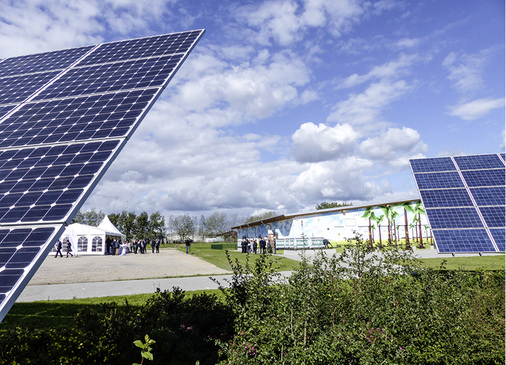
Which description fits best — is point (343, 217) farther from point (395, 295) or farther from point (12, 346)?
point (12, 346)

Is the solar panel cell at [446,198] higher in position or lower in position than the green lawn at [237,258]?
higher

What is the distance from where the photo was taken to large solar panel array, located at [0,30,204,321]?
3951 millimetres

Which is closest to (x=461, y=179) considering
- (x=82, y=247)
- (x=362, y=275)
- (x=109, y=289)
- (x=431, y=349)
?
(x=362, y=275)

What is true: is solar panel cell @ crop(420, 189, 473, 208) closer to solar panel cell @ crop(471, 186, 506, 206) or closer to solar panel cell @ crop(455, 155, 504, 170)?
solar panel cell @ crop(471, 186, 506, 206)

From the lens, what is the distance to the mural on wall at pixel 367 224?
3844 cm

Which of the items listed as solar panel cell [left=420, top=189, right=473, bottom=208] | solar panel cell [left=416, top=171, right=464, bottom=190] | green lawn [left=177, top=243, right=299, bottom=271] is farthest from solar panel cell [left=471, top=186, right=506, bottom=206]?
green lawn [left=177, top=243, right=299, bottom=271]

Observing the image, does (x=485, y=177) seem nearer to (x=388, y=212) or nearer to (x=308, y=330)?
(x=308, y=330)

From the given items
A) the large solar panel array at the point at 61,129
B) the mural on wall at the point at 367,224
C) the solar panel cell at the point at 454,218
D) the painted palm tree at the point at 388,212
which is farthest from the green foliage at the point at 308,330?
the painted palm tree at the point at 388,212

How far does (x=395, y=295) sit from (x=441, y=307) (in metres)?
1.08

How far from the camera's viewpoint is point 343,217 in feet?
131

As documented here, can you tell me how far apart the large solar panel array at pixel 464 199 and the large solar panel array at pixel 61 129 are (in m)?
10.2

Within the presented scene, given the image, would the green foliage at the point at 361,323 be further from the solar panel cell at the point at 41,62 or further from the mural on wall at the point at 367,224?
the mural on wall at the point at 367,224

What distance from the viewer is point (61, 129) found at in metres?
6.68

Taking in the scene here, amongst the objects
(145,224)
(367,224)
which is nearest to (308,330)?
(367,224)
